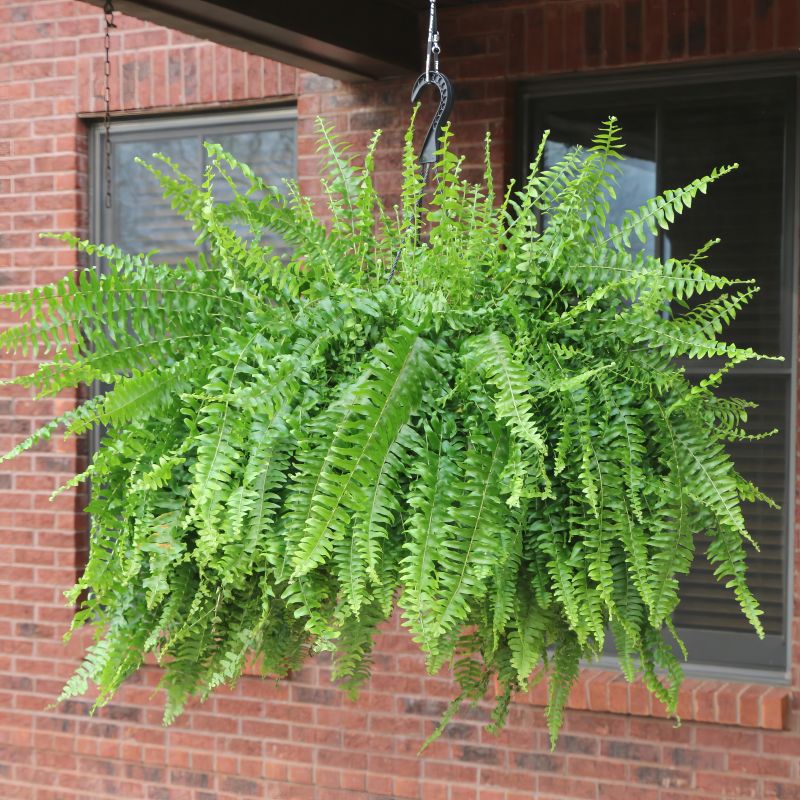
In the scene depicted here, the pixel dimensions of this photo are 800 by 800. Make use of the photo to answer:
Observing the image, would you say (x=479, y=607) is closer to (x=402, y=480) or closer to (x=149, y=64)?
(x=402, y=480)

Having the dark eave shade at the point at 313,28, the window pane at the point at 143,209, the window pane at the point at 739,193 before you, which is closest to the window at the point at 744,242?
the window pane at the point at 739,193

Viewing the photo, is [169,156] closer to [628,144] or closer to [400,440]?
[628,144]

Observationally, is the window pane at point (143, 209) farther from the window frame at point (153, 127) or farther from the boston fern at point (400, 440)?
the boston fern at point (400, 440)

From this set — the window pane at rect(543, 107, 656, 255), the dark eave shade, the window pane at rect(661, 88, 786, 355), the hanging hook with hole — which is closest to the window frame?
the dark eave shade

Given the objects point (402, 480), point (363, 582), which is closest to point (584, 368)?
point (402, 480)

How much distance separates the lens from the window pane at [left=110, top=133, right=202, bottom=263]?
4.95m

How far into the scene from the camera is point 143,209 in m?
5.02

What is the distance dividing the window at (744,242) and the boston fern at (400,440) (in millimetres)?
2016

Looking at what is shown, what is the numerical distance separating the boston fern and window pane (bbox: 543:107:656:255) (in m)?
2.10

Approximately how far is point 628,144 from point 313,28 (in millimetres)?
1123

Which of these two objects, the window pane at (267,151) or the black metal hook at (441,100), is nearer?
the black metal hook at (441,100)

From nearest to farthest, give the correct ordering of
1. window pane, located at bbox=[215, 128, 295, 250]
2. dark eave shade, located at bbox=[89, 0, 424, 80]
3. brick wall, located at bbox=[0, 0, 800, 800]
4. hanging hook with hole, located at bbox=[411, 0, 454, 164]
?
hanging hook with hole, located at bbox=[411, 0, 454, 164] < dark eave shade, located at bbox=[89, 0, 424, 80] < brick wall, located at bbox=[0, 0, 800, 800] < window pane, located at bbox=[215, 128, 295, 250]

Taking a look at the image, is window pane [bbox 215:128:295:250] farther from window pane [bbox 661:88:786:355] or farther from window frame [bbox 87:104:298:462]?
window pane [bbox 661:88:786:355]

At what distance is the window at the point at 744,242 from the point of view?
13.3 feet
